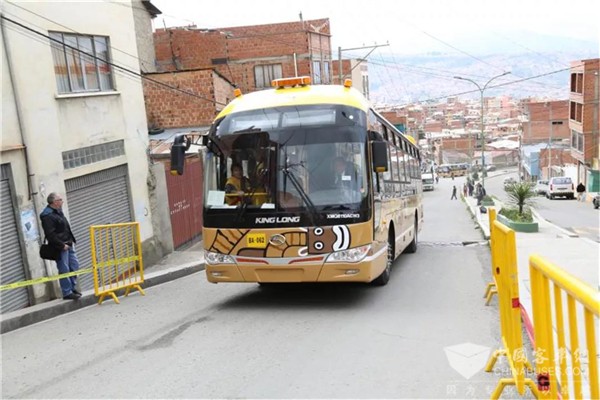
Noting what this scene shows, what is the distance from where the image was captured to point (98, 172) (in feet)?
39.7

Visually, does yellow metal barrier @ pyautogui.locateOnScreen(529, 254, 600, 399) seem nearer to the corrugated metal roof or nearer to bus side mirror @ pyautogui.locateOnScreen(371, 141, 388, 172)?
bus side mirror @ pyautogui.locateOnScreen(371, 141, 388, 172)

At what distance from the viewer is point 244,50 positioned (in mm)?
34719

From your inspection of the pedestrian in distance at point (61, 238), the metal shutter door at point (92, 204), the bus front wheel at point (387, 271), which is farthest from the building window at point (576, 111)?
the pedestrian in distance at point (61, 238)

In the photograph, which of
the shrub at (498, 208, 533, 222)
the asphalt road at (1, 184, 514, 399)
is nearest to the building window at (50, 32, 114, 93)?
the asphalt road at (1, 184, 514, 399)

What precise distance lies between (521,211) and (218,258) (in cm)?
1806

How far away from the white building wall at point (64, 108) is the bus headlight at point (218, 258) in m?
3.25

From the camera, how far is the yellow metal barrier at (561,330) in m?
2.96

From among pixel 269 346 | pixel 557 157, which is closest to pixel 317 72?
pixel 269 346

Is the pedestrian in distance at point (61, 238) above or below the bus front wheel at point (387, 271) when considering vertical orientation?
above

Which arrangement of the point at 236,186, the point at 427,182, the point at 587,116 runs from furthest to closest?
the point at 427,182 < the point at 587,116 < the point at 236,186

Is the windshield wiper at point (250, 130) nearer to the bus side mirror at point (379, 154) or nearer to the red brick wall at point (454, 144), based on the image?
the bus side mirror at point (379, 154)

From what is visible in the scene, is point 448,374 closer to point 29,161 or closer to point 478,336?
point 478,336

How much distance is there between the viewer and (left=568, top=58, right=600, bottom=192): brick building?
4853cm

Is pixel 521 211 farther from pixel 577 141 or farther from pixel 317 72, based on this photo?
pixel 577 141
